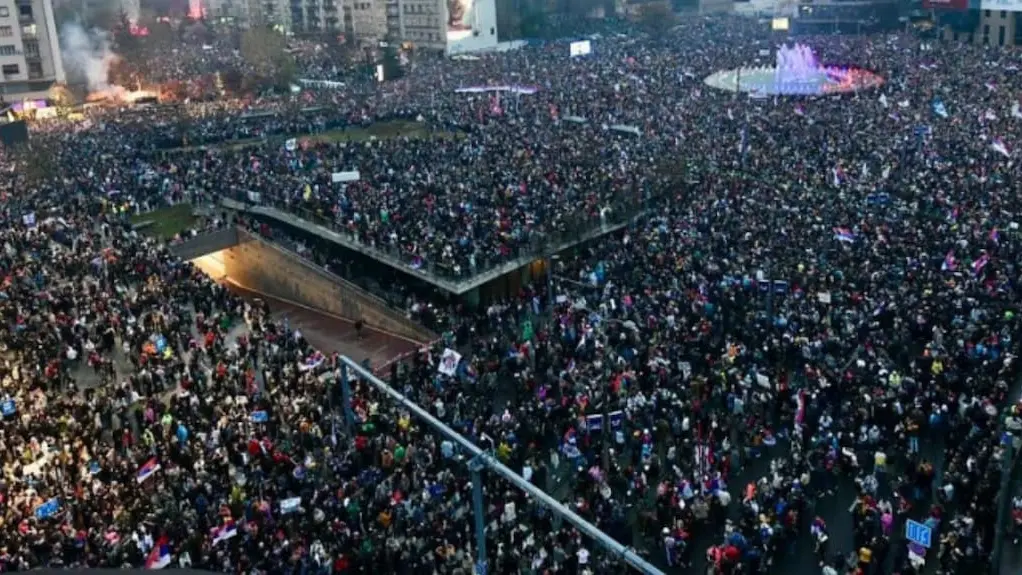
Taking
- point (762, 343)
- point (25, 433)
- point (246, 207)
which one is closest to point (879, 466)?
point (762, 343)

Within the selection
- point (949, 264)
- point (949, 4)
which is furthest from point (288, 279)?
point (949, 4)

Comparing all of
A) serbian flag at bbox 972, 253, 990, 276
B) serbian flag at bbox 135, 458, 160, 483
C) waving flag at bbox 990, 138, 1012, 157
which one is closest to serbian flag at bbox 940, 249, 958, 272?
serbian flag at bbox 972, 253, 990, 276

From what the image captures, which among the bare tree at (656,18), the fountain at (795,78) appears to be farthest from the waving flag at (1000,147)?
the bare tree at (656,18)

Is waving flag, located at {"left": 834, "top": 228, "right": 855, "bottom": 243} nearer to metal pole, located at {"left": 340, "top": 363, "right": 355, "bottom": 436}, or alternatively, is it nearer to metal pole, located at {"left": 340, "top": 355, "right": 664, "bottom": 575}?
metal pole, located at {"left": 340, "top": 363, "right": 355, "bottom": 436}

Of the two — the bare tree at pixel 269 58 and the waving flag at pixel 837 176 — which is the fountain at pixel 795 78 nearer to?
the waving flag at pixel 837 176

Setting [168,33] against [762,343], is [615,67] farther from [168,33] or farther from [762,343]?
[168,33]

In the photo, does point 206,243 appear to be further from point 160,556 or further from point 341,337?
point 160,556
